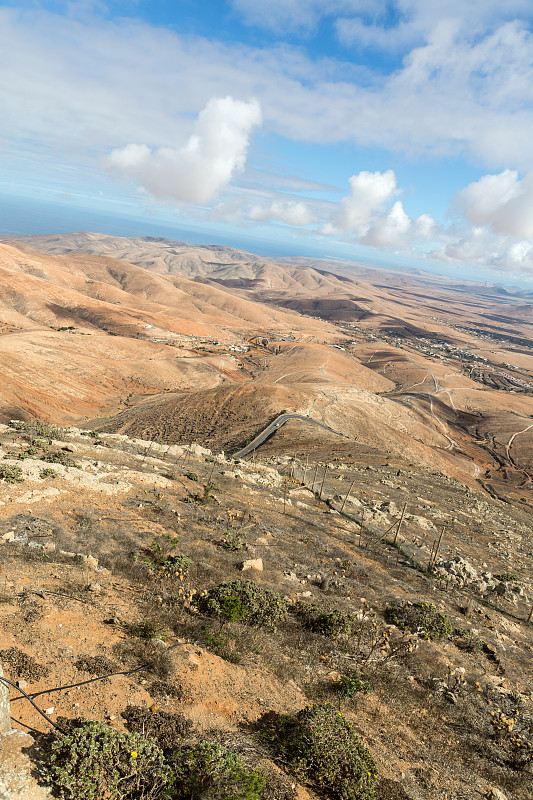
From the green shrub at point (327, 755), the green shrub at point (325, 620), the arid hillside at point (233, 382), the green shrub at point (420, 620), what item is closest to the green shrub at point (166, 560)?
the green shrub at point (325, 620)

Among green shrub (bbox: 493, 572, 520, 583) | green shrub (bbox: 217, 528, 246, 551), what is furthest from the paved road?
green shrub (bbox: 493, 572, 520, 583)

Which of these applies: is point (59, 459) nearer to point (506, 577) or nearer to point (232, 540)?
point (232, 540)

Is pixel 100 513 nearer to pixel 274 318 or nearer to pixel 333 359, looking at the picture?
pixel 333 359

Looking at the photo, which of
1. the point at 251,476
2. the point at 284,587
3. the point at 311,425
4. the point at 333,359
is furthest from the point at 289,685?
the point at 333,359

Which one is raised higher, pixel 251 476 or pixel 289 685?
pixel 289 685

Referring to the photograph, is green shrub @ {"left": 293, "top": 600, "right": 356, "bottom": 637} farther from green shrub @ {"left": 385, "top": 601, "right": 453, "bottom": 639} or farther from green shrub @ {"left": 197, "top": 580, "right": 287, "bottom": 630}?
green shrub @ {"left": 385, "top": 601, "right": 453, "bottom": 639}

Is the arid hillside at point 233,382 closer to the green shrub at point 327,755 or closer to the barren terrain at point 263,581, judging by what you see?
the barren terrain at point 263,581
